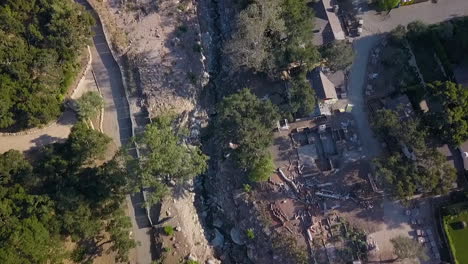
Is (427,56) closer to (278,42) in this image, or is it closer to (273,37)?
(278,42)

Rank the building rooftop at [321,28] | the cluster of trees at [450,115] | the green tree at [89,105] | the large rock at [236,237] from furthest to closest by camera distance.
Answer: the building rooftop at [321,28] < the large rock at [236,237] < the green tree at [89,105] < the cluster of trees at [450,115]

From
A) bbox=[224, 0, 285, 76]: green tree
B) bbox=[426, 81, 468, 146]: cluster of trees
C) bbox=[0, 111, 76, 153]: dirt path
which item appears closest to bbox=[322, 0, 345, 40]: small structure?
bbox=[224, 0, 285, 76]: green tree

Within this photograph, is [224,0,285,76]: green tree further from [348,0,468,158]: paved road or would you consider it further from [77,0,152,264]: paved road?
[77,0,152,264]: paved road

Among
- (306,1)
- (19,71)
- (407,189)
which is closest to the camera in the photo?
(407,189)

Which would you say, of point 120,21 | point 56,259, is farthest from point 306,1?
point 56,259

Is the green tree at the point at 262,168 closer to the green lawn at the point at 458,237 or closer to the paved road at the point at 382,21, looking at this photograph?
the paved road at the point at 382,21

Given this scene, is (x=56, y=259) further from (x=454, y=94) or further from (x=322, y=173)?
(x=454, y=94)

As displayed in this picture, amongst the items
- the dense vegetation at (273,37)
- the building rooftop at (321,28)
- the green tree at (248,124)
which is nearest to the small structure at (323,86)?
the dense vegetation at (273,37)
